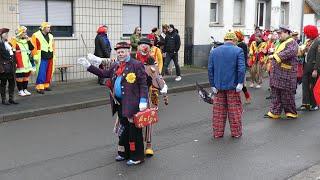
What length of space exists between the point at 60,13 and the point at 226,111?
8.15 meters

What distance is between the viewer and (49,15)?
592 inches

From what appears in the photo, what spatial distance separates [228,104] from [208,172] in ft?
7.22

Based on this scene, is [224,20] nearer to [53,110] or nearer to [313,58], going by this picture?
[313,58]

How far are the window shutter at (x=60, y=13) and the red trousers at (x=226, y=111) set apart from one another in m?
7.87

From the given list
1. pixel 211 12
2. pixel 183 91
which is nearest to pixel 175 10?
pixel 211 12

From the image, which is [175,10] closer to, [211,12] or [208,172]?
[211,12]

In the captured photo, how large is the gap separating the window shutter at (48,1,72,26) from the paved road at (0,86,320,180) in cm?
480

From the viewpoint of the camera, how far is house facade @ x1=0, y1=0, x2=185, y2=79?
46.8 feet

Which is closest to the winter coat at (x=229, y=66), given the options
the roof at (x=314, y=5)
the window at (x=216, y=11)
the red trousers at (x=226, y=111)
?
the red trousers at (x=226, y=111)

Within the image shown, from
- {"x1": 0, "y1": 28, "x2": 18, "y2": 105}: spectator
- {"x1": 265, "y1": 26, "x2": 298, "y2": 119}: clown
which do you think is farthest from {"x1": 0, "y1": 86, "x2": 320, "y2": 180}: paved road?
{"x1": 0, "y1": 28, "x2": 18, "y2": 105}: spectator

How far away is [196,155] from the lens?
761 centimetres

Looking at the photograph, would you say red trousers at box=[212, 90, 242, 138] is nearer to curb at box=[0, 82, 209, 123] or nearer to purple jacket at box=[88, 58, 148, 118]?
purple jacket at box=[88, 58, 148, 118]

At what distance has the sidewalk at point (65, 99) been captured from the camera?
10.9 m

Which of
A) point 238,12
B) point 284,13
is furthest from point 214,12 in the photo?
point 284,13
